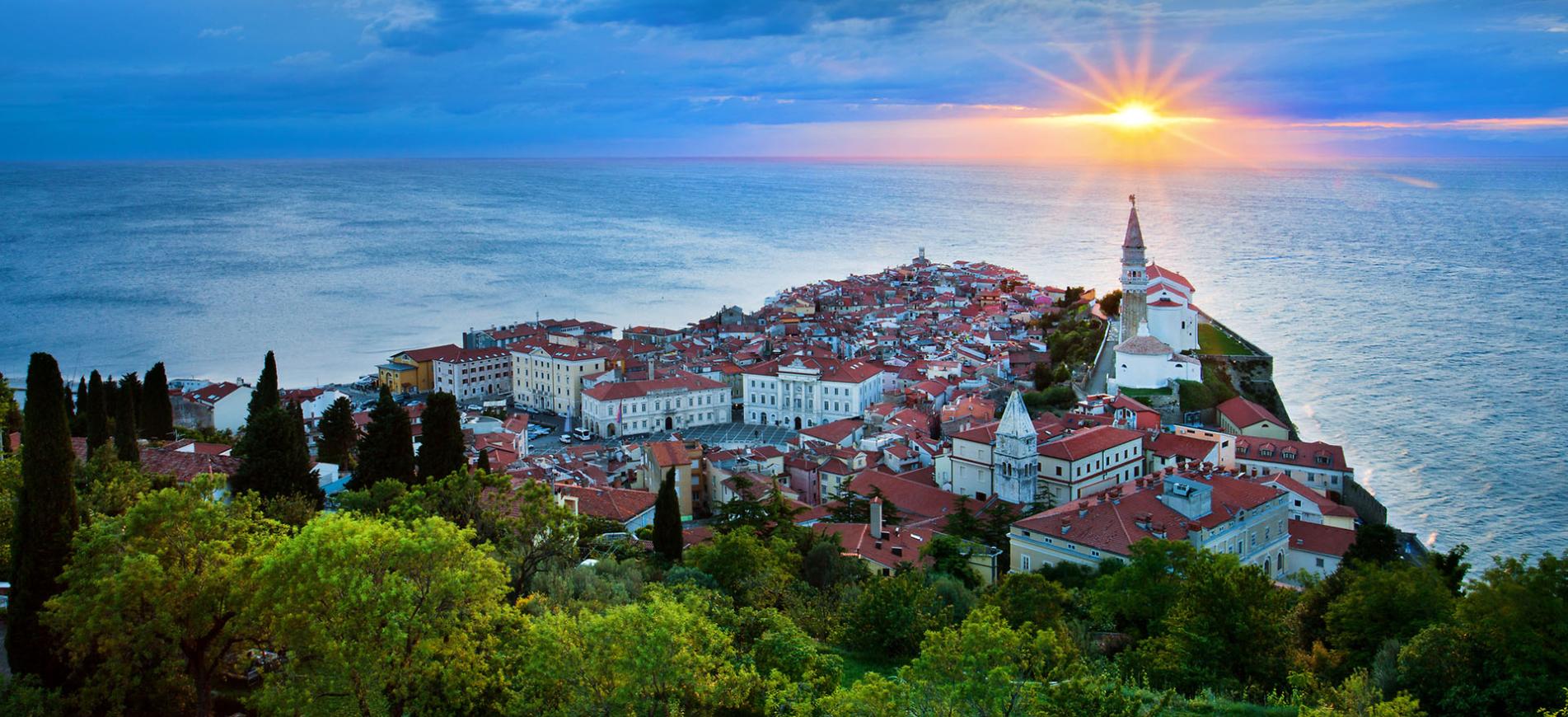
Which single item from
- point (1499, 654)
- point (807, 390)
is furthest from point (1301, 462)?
point (807, 390)

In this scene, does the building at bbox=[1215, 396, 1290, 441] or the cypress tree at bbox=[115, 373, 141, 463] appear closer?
the cypress tree at bbox=[115, 373, 141, 463]

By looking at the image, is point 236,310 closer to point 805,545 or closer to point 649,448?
point 649,448

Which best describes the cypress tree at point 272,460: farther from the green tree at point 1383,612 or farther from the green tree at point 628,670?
the green tree at point 1383,612

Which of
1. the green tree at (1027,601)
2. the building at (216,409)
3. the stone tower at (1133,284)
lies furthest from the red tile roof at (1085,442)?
the building at (216,409)

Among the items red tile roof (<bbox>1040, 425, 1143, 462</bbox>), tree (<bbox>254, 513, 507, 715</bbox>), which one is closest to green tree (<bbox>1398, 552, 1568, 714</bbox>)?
tree (<bbox>254, 513, 507, 715</bbox>)

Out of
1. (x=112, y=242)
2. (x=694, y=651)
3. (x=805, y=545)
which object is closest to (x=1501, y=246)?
(x=805, y=545)

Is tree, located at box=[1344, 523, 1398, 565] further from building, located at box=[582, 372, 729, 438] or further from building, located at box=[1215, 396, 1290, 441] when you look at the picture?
building, located at box=[582, 372, 729, 438]
